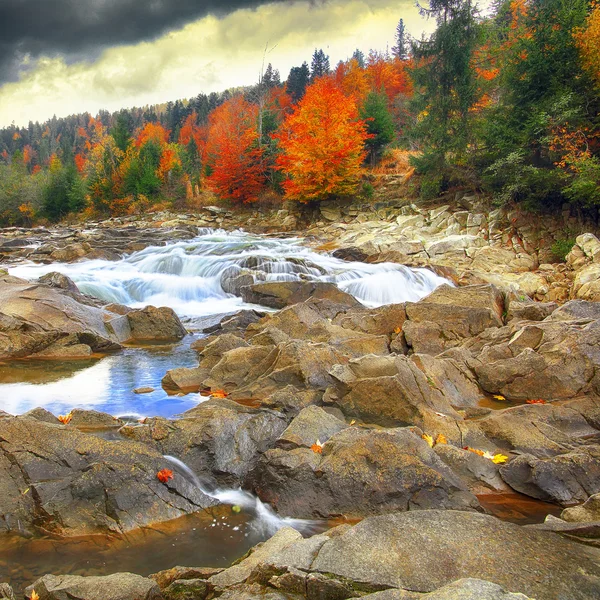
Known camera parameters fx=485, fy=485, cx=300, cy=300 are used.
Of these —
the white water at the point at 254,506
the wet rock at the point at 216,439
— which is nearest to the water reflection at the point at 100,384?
the wet rock at the point at 216,439

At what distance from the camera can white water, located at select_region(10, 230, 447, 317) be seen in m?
16.7

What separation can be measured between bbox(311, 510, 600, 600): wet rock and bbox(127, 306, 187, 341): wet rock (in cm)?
990

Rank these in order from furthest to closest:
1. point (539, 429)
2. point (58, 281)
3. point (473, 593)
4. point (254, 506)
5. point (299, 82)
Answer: point (299, 82), point (58, 281), point (539, 429), point (254, 506), point (473, 593)

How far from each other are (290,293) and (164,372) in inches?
245

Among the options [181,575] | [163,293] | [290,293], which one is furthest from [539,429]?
[163,293]

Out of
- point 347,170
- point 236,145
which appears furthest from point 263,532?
point 236,145

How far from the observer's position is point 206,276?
19125 millimetres

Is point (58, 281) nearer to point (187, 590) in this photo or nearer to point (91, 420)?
point (91, 420)

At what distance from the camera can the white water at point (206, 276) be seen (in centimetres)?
1672

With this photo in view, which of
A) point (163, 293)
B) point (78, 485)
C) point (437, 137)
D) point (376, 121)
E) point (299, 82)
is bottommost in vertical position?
point (78, 485)

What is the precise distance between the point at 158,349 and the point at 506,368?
25.4 ft

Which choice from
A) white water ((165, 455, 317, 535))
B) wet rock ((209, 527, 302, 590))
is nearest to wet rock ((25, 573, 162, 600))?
wet rock ((209, 527, 302, 590))

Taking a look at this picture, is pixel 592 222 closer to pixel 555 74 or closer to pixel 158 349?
pixel 555 74

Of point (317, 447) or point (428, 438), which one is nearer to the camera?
point (317, 447)
